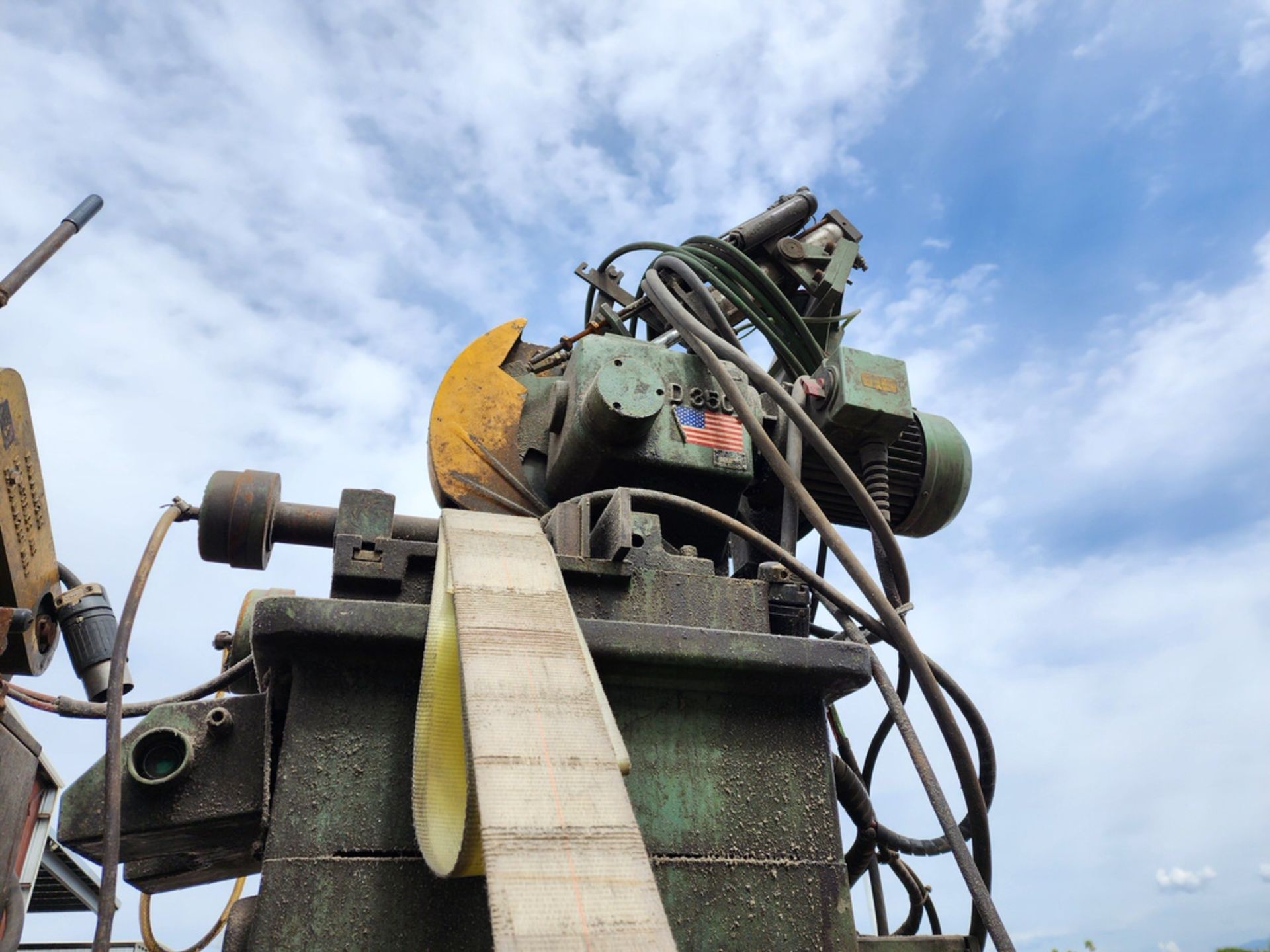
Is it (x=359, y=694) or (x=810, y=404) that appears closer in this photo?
(x=359, y=694)

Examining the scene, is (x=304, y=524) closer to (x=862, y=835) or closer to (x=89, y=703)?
(x=89, y=703)

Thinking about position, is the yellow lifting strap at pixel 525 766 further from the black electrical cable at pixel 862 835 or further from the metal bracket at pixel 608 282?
the metal bracket at pixel 608 282

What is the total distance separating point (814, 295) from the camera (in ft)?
12.9

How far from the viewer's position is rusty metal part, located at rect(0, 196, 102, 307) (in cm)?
261

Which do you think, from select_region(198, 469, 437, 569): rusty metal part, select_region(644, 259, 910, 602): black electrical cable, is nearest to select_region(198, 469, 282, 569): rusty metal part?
select_region(198, 469, 437, 569): rusty metal part

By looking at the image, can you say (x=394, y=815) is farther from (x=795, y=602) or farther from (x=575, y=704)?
(x=795, y=602)

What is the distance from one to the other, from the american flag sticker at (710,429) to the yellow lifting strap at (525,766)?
102cm

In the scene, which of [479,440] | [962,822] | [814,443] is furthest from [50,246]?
[962,822]

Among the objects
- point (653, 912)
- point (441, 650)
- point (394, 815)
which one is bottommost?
point (653, 912)

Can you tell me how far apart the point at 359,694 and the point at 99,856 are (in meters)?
0.75

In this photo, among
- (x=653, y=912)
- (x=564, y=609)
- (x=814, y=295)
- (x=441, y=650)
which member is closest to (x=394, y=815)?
(x=441, y=650)

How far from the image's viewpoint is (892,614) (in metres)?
2.22

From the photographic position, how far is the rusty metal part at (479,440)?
2928mm

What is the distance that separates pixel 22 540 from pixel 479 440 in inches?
49.3
